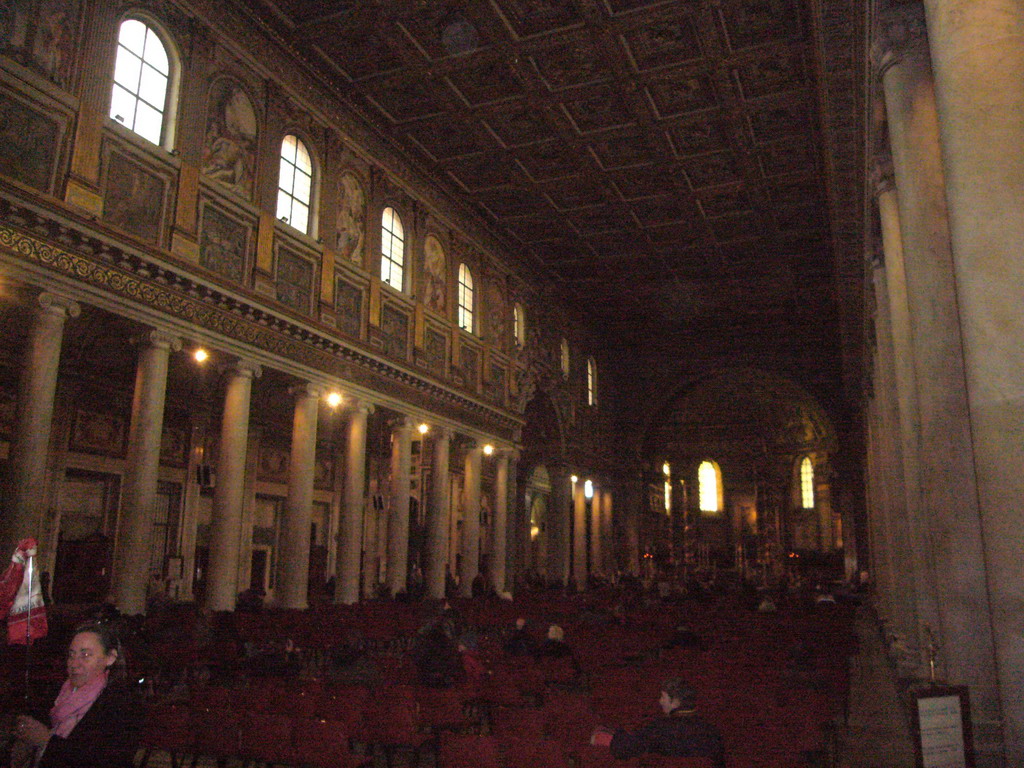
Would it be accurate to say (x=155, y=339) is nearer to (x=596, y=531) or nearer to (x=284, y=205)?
(x=284, y=205)

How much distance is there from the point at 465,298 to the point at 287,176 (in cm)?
817

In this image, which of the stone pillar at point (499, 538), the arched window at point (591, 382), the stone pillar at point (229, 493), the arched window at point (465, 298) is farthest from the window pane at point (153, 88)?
the arched window at point (591, 382)

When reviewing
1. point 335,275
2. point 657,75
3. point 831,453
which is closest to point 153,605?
point 335,275

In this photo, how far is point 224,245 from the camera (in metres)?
14.7

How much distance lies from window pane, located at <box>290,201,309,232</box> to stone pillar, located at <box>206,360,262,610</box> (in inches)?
140

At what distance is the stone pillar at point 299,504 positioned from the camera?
A: 1608cm

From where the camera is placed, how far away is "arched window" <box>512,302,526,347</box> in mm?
27402

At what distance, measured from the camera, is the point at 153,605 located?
1425cm

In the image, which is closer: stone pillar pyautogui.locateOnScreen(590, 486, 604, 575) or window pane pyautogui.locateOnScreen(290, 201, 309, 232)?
window pane pyautogui.locateOnScreen(290, 201, 309, 232)

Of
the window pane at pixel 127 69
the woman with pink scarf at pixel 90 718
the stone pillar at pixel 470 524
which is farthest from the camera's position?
the stone pillar at pixel 470 524

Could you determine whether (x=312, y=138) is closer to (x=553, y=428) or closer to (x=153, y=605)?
(x=153, y=605)

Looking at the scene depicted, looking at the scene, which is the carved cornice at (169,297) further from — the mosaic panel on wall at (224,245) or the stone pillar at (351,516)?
the stone pillar at (351,516)

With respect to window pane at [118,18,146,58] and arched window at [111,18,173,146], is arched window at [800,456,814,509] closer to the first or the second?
arched window at [111,18,173,146]

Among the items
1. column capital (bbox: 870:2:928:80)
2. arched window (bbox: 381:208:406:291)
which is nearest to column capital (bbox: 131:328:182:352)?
arched window (bbox: 381:208:406:291)
